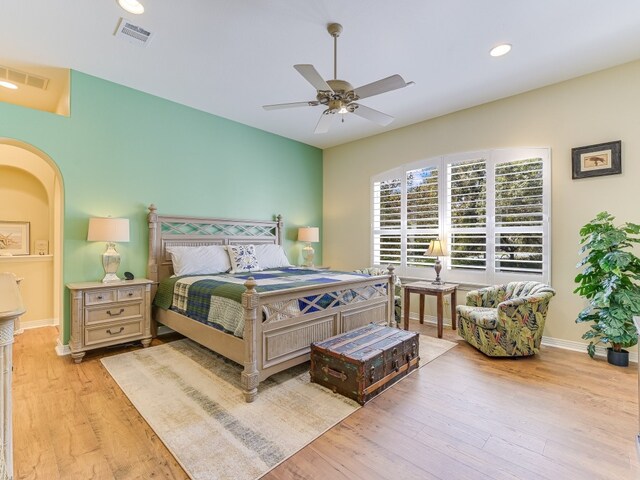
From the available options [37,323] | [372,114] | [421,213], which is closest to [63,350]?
[37,323]

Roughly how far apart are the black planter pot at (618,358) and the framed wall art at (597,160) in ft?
6.20

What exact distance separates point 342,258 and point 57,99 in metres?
5.01

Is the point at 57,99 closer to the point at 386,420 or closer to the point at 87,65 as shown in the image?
the point at 87,65

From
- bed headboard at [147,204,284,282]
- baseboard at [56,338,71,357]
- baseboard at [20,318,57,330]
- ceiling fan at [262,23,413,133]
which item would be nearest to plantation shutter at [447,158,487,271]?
ceiling fan at [262,23,413,133]

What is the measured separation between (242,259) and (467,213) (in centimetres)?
326

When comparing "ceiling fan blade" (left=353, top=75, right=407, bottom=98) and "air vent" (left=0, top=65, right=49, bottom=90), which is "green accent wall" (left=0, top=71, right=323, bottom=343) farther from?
"ceiling fan blade" (left=353, top=75, right=407, bottom=98)

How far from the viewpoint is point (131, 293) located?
3.57 meters

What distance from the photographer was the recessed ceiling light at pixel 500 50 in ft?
9.91

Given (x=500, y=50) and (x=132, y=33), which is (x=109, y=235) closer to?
(x=132, y=33)

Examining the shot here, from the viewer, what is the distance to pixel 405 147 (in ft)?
17.0

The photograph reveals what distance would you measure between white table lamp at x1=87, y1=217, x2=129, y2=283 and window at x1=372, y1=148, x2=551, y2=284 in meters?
3.85

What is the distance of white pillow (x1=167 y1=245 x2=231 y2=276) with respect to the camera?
394cm

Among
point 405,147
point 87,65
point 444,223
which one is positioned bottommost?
point 444,223

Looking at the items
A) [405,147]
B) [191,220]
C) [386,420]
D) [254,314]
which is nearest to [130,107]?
[191,220]
